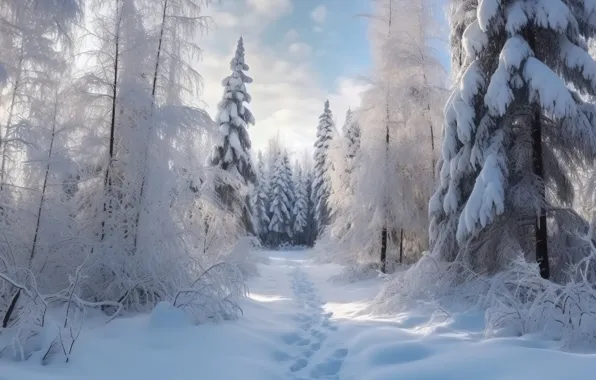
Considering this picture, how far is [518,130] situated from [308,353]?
5703 millimetres

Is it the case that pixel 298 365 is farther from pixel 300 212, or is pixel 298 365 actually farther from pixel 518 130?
pixel 300 212

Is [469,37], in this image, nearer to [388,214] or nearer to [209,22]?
[209,22]

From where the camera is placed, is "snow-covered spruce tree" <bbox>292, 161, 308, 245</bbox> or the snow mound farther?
"snow-covered spruce tree" <bbox>292, 161, 308, 245</bbox>

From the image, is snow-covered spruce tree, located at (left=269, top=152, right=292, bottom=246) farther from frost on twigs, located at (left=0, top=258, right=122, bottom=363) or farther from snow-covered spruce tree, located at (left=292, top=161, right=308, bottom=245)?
frost on twigs, located at (left=0, top=258, right=122, bottom=363)

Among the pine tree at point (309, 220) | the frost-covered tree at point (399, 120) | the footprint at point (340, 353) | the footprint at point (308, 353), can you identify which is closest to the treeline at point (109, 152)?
the footprint at point (308, 353)

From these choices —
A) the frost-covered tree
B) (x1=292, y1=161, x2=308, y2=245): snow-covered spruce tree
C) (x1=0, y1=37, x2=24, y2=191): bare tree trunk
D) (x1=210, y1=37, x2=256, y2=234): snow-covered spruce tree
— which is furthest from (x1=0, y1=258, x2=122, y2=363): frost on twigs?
(x1=292, y1=161, x2=308, y2=245): snow-covered spruce tree

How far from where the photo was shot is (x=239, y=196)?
1602 cm

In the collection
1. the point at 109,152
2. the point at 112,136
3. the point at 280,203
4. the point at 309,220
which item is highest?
the point at 280,203

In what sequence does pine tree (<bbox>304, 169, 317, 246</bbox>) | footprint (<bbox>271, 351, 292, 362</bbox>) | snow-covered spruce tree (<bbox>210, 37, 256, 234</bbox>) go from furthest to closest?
pine tree (<bbox>304, 169, 317, 246</bbox>)
snow-covered spruce tree (<bbox>210, 37, 256, 234</bbox>)
footprint (<bbox>271, 351, 292, 362</bbox>)

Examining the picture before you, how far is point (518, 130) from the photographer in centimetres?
742

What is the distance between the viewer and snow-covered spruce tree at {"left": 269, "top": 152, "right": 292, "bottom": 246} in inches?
1695

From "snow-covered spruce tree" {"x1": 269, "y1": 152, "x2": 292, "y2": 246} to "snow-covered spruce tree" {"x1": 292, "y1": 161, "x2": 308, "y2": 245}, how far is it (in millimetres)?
719

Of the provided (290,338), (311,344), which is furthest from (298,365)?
(290,338)

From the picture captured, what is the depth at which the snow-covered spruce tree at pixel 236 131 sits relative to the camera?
54.1 feet
